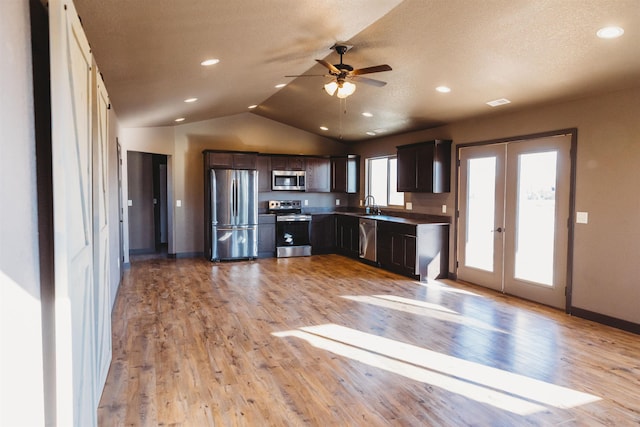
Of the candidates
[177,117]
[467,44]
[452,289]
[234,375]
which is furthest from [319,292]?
[177,117]

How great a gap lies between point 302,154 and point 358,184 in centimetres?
146

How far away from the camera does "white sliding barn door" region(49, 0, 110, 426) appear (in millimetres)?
1422

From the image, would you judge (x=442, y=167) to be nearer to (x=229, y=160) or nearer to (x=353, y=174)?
(x=353, y=174)

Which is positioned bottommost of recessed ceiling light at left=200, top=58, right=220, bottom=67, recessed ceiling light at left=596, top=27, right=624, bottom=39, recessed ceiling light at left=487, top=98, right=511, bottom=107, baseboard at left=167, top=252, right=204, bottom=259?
baseboard at left=167, top=252, right=204, bottom=259

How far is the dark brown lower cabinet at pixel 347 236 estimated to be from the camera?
8193 mm

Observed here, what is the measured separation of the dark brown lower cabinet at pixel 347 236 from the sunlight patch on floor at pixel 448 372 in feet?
13.6

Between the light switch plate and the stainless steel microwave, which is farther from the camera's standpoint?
the stainless steel microwave

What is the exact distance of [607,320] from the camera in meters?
4.34

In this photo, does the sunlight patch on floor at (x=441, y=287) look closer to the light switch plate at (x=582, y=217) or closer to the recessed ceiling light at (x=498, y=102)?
the light switch plate at (x=582, y=217)

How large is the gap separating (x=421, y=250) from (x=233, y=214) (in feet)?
12.0

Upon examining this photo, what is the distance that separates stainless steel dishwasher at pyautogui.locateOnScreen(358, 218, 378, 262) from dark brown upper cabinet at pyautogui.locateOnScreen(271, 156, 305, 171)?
1.98 m

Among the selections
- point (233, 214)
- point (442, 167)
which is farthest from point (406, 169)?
point (233, 214)

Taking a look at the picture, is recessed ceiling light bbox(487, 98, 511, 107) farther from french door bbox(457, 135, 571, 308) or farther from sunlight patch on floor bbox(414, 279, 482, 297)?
sunlight patch on floor bbox(414, 279, 482, 297)

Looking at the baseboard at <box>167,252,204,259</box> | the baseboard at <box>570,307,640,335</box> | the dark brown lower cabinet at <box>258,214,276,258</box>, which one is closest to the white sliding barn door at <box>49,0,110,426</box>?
the baseboard at <box>570,307,640,335</box>
